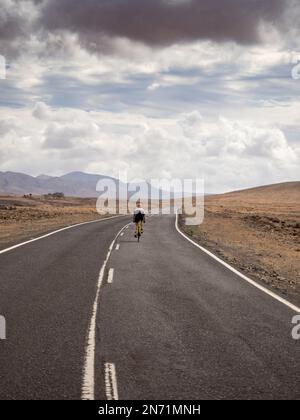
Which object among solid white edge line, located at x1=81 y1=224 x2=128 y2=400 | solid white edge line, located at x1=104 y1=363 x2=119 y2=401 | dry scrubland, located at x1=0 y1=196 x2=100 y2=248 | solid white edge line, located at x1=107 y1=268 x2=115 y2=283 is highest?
dry scrubland, located at x1=0 y1=196 x2=100 y2=248

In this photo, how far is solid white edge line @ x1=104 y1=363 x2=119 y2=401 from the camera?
5.41m

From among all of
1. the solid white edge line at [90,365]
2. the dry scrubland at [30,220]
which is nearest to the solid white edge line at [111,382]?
the solid white edge line at [90,365]

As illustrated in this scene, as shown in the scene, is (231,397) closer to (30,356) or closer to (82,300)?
(30,356)

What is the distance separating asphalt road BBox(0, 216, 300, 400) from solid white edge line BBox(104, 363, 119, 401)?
1.0 inches

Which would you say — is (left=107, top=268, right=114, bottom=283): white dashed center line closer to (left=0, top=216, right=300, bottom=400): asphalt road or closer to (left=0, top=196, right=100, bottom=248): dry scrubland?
(left=0, top=216, right=300, bottom=400): asphalt road

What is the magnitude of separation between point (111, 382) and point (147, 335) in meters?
1.98

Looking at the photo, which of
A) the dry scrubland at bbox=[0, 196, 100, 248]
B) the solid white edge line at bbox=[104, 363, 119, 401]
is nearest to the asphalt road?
the solid white edge line at bbox=[104, 363, 119, 401]

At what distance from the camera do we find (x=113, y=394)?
5453 millimetres

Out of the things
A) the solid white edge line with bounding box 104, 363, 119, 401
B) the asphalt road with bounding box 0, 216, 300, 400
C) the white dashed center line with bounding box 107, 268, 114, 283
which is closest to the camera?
the solid white edge line with bounding box 104, 363, 119, 401

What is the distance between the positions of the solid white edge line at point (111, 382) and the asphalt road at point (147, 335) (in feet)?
0.08

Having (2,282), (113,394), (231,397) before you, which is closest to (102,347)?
(113,394)

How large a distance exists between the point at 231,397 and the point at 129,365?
1502mm

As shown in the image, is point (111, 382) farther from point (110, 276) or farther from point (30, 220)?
point (30, 220)

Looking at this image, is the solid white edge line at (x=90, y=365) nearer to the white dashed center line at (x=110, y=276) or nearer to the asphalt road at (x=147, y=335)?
the asphalt road at (x=147, y=335)
